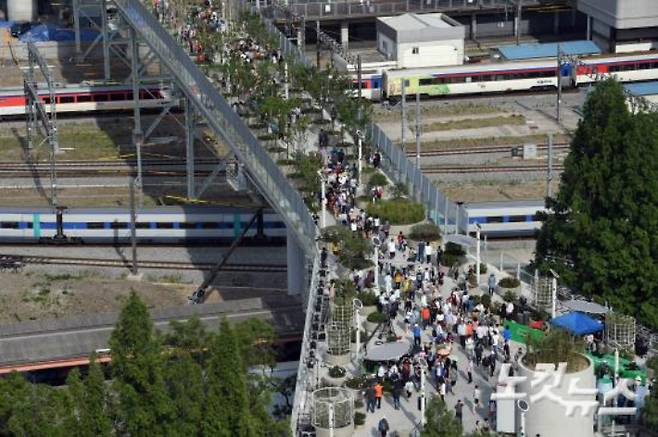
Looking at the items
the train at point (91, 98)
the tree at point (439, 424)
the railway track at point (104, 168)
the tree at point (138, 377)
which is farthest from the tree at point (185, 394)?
the train at point (91, 98)

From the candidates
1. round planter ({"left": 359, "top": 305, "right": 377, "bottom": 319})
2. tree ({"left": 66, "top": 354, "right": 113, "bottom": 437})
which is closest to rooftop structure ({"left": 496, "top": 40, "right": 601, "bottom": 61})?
round planter ({"left": 359, "top": 305, "right": 377, "bottom": 319})

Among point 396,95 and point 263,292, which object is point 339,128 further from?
point 396,95

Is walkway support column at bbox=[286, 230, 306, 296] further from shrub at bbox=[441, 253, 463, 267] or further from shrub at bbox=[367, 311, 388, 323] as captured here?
shrub at bbox=[367, 311, 388, 323]

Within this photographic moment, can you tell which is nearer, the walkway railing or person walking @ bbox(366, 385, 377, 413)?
person walking @ bbox(366, 385, 377, 413)

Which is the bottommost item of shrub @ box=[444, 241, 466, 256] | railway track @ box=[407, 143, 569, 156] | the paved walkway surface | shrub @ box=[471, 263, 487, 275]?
railway track @ box=[407, 143, 569, 156]

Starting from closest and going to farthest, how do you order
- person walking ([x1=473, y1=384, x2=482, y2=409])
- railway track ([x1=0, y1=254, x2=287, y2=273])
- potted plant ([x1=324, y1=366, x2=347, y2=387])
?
person walking ([x1=473, y1=384, x2=482, y2=409]), potted plant ([x1=324, y1=366, x2=347, y2=387]), railway track ([x1=0, y1=254, x2=287, y2=273])

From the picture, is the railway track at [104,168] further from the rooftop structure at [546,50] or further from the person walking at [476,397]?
the person walking at [476,397]
